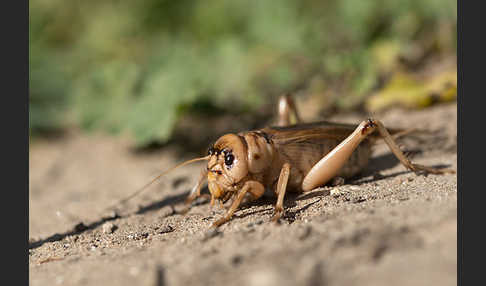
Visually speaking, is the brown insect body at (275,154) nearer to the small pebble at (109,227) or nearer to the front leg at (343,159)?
the front leg at (343,159)

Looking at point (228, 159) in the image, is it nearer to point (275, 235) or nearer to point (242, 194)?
point (242, 194)

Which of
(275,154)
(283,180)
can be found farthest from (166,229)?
(275,154)

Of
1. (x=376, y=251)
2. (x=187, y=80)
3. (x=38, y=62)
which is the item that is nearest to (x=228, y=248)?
(x=376, y=251)

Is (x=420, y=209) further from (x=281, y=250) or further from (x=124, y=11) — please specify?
(x=124, y=11)

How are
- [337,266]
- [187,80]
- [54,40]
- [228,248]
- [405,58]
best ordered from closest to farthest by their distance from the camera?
1. [337,266]
2. [228,248]
3. [187,80]
4. [405,58]
5. [54,40]

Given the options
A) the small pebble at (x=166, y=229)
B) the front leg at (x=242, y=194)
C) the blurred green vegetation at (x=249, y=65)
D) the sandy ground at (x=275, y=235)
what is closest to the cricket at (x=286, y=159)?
the front leg at (x=242, y=194)

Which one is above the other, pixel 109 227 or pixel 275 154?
pixel 275 154

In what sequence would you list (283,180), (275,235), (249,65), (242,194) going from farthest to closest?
(249,65) < (283,180) < (242,194) < (275,235)
